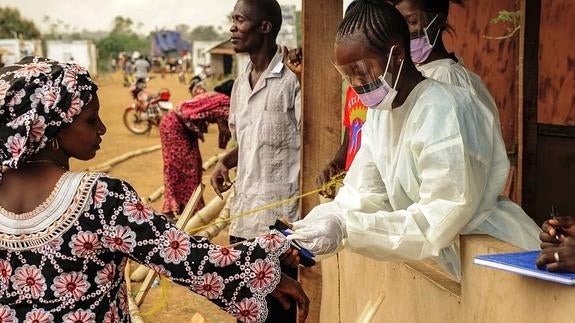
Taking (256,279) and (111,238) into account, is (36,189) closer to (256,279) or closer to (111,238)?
(111,238)

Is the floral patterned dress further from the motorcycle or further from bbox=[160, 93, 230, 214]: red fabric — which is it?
the motorcycle

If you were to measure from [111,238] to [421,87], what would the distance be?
1229mm

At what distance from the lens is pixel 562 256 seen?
78.1 inches

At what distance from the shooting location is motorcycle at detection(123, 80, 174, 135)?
2244 cm

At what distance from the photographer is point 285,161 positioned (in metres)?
4.67

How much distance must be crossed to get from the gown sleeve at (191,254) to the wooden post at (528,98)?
2.31m

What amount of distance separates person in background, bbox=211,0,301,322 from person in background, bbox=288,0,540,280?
5.08 feet

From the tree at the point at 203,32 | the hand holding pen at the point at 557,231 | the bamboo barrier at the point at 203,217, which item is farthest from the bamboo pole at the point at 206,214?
the tree at the point at 203,32

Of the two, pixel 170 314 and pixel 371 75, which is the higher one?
pixel 371 75

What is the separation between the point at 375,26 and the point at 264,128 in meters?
1.85

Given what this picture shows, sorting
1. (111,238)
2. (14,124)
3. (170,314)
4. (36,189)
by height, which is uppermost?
(14,124)

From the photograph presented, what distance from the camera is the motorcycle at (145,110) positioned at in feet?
73.6

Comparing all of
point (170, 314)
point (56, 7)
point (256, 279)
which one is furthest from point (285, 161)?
point (56, 7)

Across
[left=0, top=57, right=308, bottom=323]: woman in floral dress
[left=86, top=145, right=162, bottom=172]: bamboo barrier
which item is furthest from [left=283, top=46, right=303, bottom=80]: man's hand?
[left=86, top=145, right=162, bottom=172]: bamboo barrier
